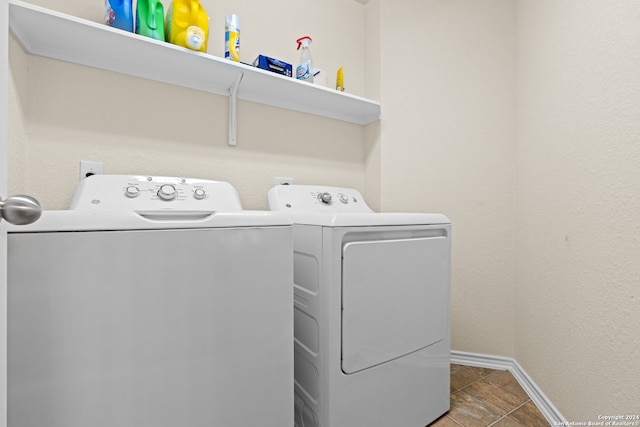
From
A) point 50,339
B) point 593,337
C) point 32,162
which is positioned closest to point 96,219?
point 50,339

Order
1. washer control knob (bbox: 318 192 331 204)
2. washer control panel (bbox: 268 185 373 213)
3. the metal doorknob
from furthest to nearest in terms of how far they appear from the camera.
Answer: washer control knob (bbox: 318 192 331 204) → washer control panel (bbox: 268 185 373 213) → the metal doorknob

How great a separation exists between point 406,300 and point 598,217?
0.75 m

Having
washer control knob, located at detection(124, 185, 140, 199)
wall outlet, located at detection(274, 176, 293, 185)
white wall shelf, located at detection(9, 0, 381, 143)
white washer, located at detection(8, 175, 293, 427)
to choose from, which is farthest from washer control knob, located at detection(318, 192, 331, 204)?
washer control knob, located at detection(124, 185, 140, 199)

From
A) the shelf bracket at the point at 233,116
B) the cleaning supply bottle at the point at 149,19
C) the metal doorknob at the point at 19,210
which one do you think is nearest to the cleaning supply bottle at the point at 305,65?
the shelf bracket at the point at 233,116

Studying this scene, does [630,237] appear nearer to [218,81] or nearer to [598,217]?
[598,217]

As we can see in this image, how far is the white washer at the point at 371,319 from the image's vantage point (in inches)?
40.6

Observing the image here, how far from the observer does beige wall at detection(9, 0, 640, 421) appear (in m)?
1.04

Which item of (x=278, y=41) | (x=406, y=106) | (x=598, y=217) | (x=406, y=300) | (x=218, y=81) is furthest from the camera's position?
(x=406, y=106)

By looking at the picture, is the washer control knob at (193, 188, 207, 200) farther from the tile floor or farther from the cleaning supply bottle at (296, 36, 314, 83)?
the tile floor

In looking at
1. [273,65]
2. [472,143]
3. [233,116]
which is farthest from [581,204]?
[233,116]

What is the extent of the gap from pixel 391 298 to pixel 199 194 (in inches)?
35.8

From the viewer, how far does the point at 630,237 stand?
96cm

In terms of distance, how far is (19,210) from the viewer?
0.44 metres

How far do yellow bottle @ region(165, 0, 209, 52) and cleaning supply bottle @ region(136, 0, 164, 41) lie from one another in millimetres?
54
